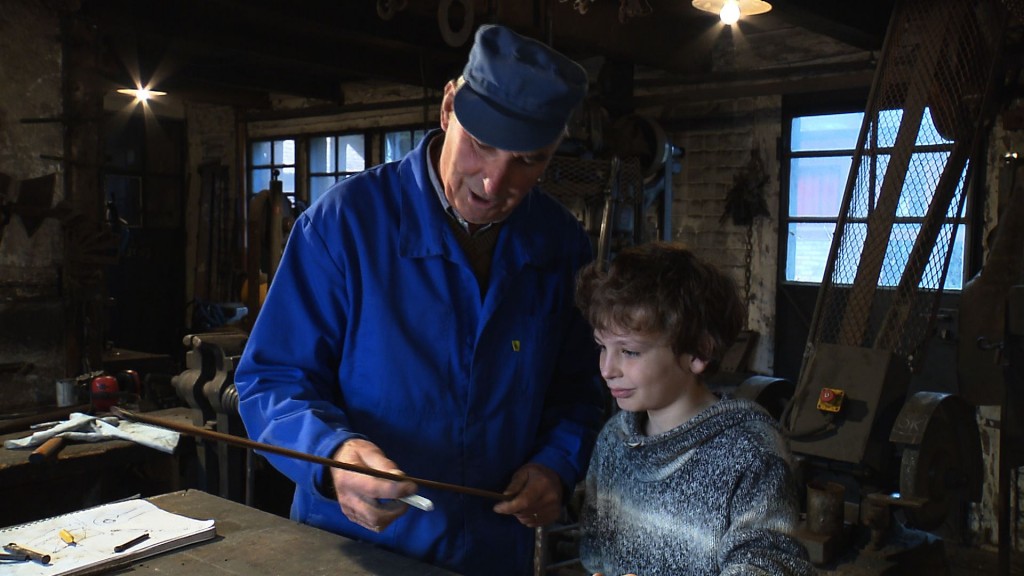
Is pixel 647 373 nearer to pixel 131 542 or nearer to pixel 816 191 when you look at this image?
pixel 131 542

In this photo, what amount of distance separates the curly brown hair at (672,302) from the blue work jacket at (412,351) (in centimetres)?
22

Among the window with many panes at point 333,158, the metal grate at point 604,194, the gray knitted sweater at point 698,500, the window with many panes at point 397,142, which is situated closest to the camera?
the gray knitted sweater at point 698,500

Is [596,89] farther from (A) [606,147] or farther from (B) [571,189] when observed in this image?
(B) [571,189]

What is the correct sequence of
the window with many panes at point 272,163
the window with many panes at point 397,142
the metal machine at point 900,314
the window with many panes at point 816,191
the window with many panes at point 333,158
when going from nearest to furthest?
the metal machine at point 900,314, the window with many panes at point 816,191, the window with many panes at point 397,142, the window with many panes at point 333,158, the window with many panes at point 272,163

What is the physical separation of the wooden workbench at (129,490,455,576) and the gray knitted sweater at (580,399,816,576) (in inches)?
14.5

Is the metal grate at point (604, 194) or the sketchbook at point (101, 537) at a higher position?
the metal grate at point (604, 194)

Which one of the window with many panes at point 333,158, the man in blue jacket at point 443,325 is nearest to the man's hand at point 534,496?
the man in blue jacket at point 443,325

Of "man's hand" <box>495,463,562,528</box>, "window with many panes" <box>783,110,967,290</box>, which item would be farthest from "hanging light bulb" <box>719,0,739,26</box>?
"man's hand" <box>495,463,562,528</box>

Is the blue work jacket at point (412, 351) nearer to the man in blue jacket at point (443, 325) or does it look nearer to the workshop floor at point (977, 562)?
the man in blue jacket at point (443, 325)

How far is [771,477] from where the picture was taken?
4.99 feet

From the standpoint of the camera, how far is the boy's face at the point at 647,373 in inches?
66.6

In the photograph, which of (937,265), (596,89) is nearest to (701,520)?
(937,265)

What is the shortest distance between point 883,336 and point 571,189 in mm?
2234

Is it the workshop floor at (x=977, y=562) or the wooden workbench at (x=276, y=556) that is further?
the workshop floor at (x=977, y=562)
